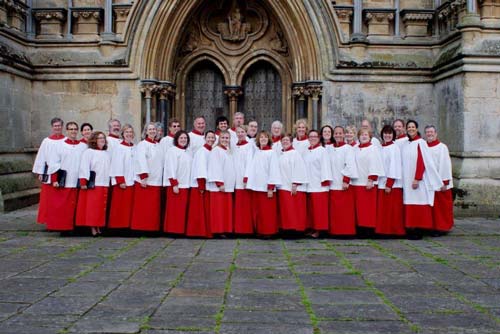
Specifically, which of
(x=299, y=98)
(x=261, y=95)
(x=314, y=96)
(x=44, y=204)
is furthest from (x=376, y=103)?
(x=44, y=204)

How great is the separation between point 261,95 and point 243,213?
562 centimetres

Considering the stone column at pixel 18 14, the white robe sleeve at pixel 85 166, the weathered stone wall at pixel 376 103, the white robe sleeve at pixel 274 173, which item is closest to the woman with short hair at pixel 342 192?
the white robe sleeve at pixel 274 173

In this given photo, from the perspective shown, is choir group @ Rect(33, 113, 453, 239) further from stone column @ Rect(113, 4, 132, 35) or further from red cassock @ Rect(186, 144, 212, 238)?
stone column @ Rect(113, 4, 132, 35)

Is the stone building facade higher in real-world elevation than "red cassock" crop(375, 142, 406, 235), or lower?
higher

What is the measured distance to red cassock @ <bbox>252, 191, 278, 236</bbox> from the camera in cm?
807

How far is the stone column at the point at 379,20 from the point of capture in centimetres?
1178

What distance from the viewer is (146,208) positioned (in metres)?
8.26

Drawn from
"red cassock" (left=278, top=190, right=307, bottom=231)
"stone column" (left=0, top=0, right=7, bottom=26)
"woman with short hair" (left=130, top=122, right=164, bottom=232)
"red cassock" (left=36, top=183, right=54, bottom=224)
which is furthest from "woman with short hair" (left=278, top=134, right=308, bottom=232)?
Result: "stone column" (left=0, top=0, right=7, bottom=26)

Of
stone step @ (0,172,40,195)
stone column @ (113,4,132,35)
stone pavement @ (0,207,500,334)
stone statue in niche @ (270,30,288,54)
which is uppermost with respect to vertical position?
stone column @ (113,4,132,35)

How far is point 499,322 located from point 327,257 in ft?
8.68

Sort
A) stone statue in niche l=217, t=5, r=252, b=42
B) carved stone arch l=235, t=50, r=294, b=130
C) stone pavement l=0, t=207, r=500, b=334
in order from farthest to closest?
carved stone arch l=235, t=50, r=294, b=130
stone statue in niche l=217, t=5, r=252, b=42
stone pavement l=0, t=207, r=500, b=334

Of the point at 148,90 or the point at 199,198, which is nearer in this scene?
the point at 199,198

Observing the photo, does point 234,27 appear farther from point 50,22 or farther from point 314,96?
point 50,22

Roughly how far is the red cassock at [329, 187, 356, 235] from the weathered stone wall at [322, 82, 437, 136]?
374 centimetres
